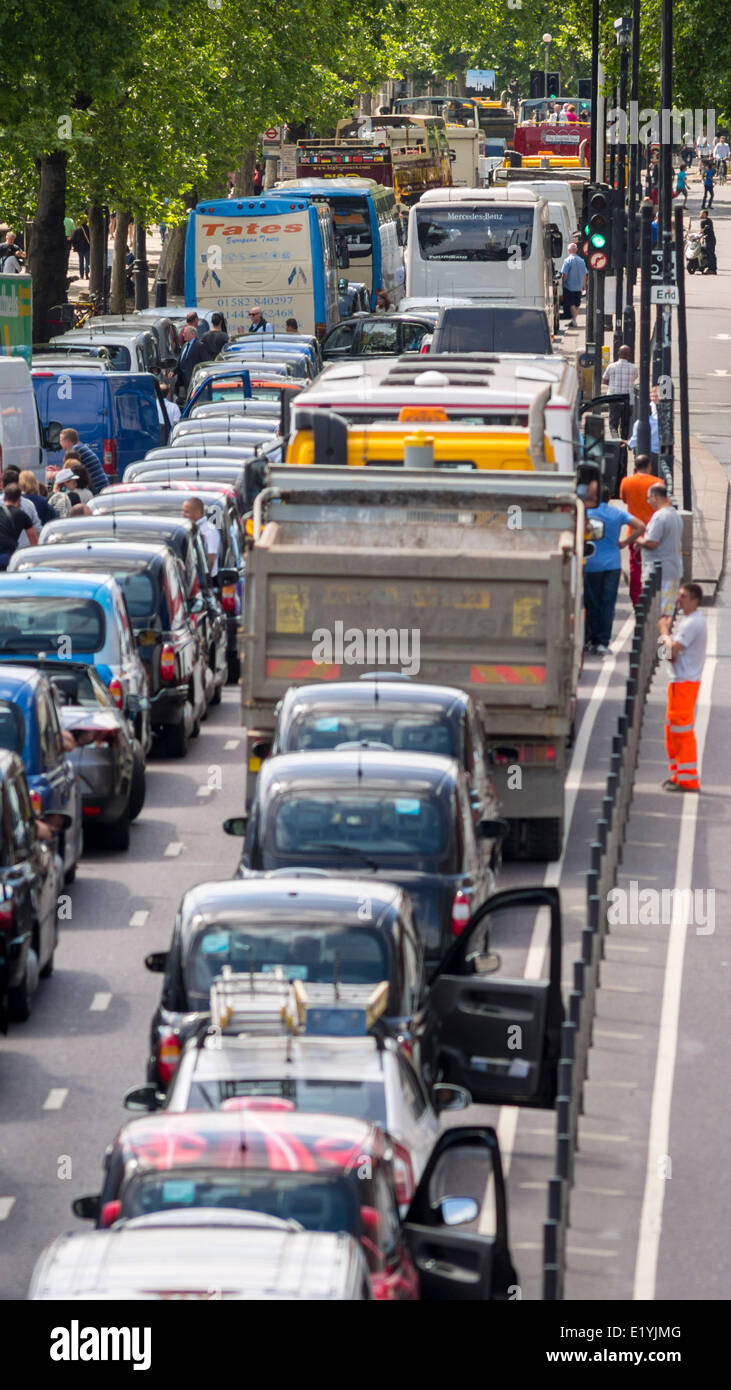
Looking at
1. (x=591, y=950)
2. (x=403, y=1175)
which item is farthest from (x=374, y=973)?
(x=403, y=1175)

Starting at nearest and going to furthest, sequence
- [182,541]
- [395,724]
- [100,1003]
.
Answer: [100,1003] → [395,724] → [182,541]

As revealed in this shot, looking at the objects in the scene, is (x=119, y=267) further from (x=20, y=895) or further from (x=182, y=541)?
(x=20, y=895)

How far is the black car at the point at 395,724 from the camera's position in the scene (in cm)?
1490

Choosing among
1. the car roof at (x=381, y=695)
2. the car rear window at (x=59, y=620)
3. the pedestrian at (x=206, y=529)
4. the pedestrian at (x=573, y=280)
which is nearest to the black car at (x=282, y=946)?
the car roof at (x=381, y=695)

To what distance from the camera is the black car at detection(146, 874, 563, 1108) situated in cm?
1097

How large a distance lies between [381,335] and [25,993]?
2734 centimetres

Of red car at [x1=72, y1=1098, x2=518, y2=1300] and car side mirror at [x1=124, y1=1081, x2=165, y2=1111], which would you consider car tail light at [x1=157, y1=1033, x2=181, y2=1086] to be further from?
red car at [x1=72, y1=1098, x2=518, y2=1300]

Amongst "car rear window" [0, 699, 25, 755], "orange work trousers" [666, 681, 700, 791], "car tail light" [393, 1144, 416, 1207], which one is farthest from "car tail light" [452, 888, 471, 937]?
"orange work trousers" [666, 681, 700, 791]

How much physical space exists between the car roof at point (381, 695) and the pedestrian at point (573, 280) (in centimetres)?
4231

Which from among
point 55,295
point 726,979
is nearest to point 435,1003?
point 726,979

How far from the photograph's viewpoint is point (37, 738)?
15117 millimetres

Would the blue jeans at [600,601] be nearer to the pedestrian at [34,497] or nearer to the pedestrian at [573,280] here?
the pedestrian at [34,497]

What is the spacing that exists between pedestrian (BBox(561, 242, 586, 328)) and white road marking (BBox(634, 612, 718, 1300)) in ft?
123

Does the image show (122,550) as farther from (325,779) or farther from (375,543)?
(325,779)
